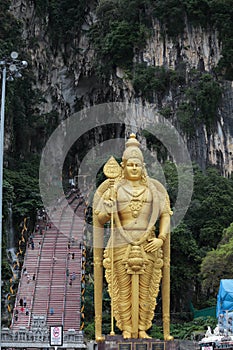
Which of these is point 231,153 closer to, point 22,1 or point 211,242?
point 211,242

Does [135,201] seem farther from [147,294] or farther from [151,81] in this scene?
[151,81]

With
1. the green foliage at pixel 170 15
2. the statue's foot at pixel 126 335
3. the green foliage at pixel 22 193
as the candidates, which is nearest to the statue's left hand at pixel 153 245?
the statue's foot at pixel 126 335

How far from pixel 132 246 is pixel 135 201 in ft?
2.69

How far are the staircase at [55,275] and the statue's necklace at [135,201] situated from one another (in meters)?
5.38

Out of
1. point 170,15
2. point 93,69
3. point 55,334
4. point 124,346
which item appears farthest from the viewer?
point 93,69

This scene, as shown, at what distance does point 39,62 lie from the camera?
33688 mm

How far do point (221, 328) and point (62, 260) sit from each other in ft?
28.7

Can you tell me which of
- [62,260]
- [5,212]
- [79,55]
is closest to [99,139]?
[79,55]

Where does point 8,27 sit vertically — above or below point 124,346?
above

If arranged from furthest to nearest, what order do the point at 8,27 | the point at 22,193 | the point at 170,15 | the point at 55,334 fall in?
the point at 170,15, the point at 8,27, the point at 22,193, the point at 55,334

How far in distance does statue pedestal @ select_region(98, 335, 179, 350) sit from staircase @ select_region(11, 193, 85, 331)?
518 cm

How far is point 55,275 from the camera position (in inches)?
810

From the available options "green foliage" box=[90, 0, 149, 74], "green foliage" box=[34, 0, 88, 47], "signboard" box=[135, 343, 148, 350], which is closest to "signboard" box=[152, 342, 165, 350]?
"signboard" box=[135, 343, 148, 350]

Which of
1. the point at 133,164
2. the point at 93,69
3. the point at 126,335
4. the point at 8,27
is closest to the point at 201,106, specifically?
the point at 93,69
